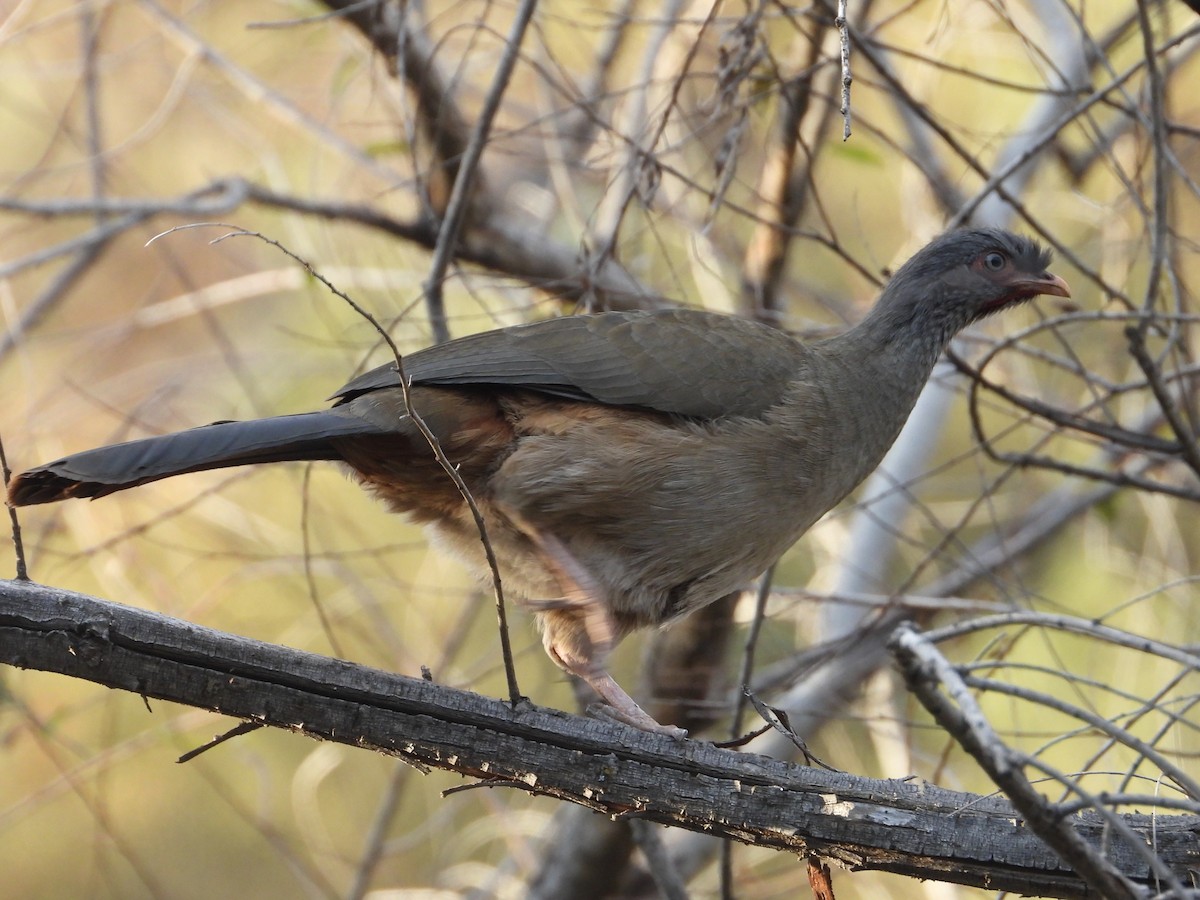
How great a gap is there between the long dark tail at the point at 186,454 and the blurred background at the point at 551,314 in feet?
0.69

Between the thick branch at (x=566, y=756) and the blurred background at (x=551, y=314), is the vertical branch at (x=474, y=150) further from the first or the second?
the thick branch at (x=566, y=756)

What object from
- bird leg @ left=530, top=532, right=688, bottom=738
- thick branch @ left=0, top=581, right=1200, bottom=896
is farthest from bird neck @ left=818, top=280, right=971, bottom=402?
thick branch @ left=0, top=581, right=1200, bottom=896

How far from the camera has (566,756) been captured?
8.45 feet

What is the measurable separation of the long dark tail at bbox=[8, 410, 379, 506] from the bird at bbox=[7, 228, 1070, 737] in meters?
0.01

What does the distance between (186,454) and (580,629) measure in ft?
4.10

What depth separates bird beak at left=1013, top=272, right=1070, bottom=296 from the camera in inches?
151

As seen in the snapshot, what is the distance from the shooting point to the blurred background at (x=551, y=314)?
386 centimetres

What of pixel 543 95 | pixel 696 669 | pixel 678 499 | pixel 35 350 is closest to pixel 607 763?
pixel 678 499

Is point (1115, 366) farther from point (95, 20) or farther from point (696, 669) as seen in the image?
point (95, 20)

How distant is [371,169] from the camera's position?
203 inches

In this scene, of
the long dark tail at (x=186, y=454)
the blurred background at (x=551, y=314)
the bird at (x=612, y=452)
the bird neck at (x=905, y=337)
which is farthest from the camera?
the blurred background at (x=551, y=314)

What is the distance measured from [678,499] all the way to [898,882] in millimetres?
3767

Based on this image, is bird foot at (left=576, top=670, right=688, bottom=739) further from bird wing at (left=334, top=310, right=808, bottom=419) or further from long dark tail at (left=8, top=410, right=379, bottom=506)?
long dark tail at (left=8, top=410, right=379, bottom=506)

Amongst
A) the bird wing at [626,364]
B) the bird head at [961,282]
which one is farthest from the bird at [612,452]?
the bird head at [961,282]
